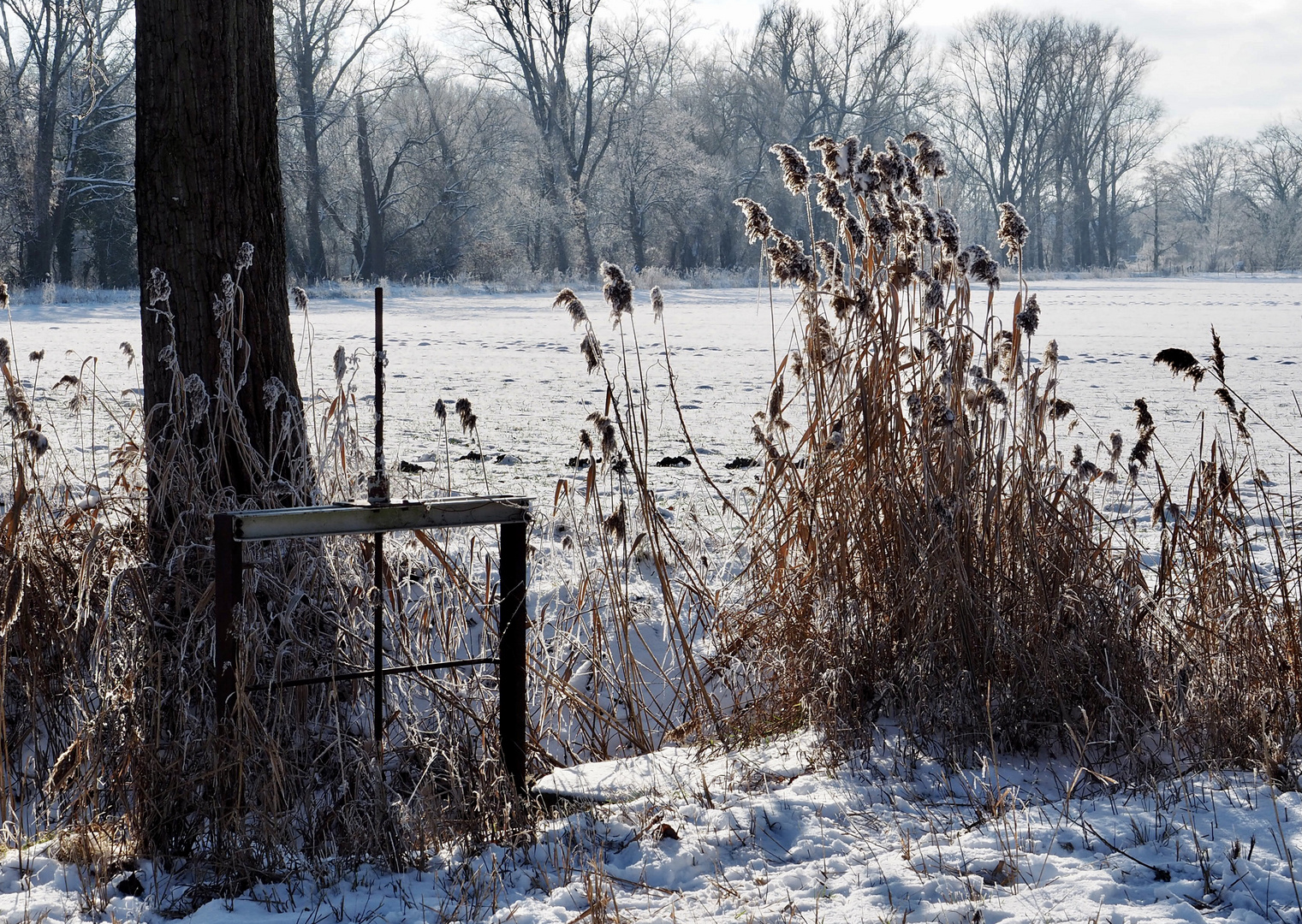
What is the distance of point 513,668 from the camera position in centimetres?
279

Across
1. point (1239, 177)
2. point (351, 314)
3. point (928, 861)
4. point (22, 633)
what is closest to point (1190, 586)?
point (928, 861)

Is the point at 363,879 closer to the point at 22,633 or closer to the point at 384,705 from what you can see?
the point at 384,705

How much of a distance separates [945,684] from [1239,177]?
68021 mm

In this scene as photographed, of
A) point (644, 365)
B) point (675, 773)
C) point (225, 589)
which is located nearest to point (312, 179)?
point (644, 365)

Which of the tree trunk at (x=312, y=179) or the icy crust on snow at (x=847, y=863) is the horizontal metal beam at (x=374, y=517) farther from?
the tree trunk at (x=312, y=179)

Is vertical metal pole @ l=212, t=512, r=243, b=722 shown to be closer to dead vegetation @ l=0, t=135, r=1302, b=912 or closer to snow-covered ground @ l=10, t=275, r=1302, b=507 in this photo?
dead vegetation @ l=0, t=135, r=1302, b=912

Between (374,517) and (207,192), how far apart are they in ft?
3.89

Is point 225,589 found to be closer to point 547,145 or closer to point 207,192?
point 207,192

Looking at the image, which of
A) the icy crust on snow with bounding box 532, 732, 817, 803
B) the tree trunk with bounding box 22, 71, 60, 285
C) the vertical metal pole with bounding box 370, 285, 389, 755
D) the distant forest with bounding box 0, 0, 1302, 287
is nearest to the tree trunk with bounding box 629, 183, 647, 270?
the distant forest with bounding box 0, 0, 1302, 287

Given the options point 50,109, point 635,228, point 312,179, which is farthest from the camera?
point 635,228

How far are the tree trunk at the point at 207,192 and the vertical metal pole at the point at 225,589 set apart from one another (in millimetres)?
709

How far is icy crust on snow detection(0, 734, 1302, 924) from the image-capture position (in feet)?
6.62

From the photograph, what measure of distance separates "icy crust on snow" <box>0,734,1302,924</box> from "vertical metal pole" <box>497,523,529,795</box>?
0.24 m

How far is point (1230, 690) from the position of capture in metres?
2.68
